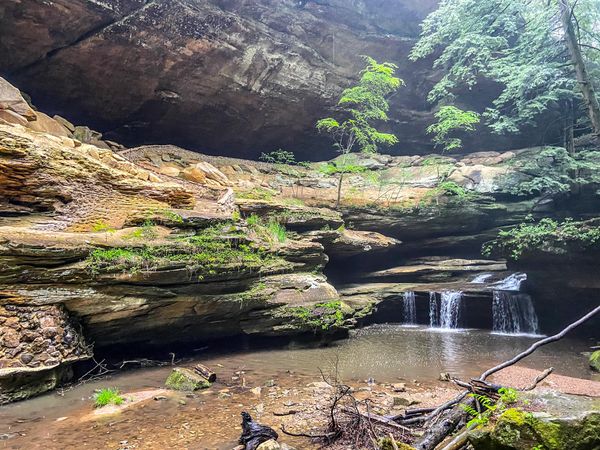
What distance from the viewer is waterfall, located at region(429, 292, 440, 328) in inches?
547

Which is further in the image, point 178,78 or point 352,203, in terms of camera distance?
point 352,203

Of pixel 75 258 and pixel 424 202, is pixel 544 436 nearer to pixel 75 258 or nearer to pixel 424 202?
pixel 75 258

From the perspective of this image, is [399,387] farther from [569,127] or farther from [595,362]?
[569,127]

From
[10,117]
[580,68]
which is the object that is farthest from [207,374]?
[580,68]

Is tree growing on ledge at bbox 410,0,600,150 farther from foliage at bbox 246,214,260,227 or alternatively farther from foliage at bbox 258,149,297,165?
foliage at bbox 246,214,260,227

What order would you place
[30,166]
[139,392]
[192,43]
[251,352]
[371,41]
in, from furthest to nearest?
[371,41] < [192,43] < [251,352] < [30,166] < [139,392]

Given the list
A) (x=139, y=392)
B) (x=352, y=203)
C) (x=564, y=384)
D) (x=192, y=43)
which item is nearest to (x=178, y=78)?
(x=192, y=43)

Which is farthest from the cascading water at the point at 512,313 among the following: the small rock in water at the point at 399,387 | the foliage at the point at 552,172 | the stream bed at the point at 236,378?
the small rock in water at the point at 399,387

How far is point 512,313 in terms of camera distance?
13133 millimetres

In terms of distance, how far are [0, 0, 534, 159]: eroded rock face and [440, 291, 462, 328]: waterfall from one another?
34.6ft

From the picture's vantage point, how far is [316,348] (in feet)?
31.7

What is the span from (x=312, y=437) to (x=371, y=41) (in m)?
18.4

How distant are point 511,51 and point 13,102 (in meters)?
18.4

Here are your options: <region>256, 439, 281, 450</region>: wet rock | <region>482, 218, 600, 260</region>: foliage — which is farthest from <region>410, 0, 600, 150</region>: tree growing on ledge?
<region>256, 439, 281, 450</region>: wet rock
